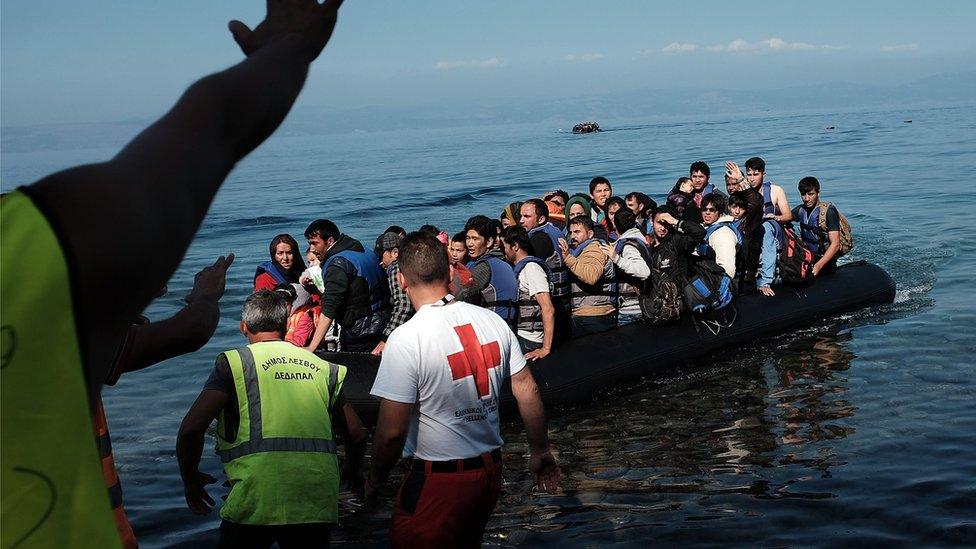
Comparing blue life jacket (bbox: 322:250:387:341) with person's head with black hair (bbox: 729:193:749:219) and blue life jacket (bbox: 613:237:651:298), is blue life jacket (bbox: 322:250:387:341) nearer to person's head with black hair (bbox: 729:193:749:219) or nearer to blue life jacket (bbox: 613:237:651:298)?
blue life jacket (bbox: 613:237:651:298)

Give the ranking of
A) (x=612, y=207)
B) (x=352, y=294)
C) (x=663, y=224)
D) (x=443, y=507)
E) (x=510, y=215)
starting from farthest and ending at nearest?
(x=612, y=207) → (x=510, y=215) → (x=663, y=224) → (x=352, y=294) → (x=443, y=507)

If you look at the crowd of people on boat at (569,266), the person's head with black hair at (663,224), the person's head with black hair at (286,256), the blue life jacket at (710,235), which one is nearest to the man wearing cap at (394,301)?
the crowd of people on boat at (569,266)

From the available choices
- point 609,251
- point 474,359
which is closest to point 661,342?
point 609,251

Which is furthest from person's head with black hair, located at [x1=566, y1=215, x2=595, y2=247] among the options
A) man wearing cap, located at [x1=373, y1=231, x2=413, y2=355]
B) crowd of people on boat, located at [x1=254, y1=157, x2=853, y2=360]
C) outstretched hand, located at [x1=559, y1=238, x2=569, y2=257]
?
man wearing cap, located at [x1=373, y1=231, x2=413, y2=355]

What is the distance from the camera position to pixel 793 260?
1290 cm

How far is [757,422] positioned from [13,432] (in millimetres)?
8644

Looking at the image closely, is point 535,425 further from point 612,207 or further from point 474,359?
point 612,207

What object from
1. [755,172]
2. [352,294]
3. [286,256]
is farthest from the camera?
[755,172]

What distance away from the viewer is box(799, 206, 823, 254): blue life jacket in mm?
13211

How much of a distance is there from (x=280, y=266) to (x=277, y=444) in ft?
18.9

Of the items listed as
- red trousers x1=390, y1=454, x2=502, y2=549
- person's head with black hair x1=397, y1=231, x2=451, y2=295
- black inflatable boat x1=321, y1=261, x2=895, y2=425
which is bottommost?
black inflatable boat x1=321, y1=261, x2=895, y2=425

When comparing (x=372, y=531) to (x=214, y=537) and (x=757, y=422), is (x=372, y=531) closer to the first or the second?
(x=214, y=537)

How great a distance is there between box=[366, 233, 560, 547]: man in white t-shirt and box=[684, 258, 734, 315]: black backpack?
691 cm

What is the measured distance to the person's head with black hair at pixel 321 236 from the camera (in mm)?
10336
